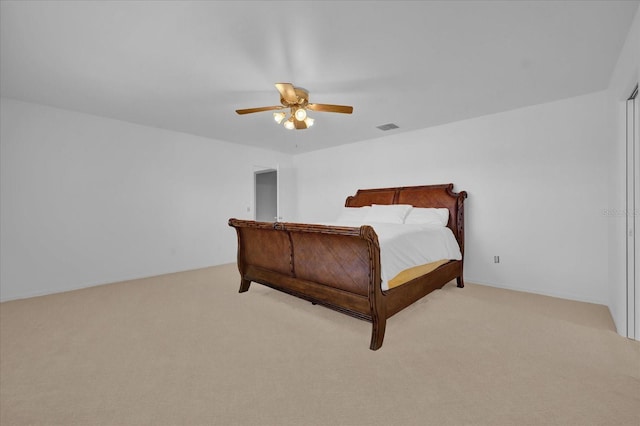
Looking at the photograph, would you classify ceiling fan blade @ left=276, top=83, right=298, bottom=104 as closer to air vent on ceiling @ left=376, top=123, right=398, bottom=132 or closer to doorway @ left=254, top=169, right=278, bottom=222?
air vent on ceiling @ left=376, top=123, right=398, bottom=132

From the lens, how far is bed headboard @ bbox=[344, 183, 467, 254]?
396 cm

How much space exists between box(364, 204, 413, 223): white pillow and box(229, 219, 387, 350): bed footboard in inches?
66.2

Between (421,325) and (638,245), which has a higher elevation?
(638,245)

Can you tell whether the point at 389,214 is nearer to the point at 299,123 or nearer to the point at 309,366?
the point at 299,123

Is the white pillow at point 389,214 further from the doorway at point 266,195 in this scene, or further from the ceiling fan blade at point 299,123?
the doorway at point 266,195

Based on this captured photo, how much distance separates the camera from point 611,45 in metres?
2.21

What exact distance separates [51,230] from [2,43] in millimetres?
2333

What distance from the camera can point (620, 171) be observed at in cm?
238

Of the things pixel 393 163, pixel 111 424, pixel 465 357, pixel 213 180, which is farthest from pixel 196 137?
pixel 465 357

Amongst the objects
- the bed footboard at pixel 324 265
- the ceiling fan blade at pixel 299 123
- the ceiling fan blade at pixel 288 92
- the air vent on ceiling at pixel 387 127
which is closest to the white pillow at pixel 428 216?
the air vent on ceiling at pixel 387 127

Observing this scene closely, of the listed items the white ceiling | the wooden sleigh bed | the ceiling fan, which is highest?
the white ceiling

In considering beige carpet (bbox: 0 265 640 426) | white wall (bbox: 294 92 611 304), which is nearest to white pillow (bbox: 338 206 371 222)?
white wall (bbox: 294 92 611 304)

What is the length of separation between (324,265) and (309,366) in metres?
0.89

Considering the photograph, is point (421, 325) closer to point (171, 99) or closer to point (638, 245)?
point (638, 245)
